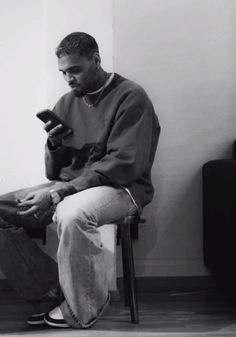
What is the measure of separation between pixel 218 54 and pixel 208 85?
17cm

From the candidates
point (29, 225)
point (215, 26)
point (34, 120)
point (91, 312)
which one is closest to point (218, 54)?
point (215, 26)

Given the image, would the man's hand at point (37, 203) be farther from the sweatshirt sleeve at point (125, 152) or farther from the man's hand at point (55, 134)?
the man's hand at point (55, 134)

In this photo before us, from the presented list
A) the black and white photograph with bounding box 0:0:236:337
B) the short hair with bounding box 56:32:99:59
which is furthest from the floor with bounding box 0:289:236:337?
the short hair with bounding box 56:32:99:59

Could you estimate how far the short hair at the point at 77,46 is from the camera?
2.39 meters

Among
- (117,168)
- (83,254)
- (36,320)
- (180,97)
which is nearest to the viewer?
(83,254)

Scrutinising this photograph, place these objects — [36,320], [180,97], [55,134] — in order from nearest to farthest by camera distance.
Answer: [36,320] < [55,134] < [180,97]

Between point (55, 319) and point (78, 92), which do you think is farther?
point (78, 92)

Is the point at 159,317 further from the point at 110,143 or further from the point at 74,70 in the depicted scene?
the point at 74,70

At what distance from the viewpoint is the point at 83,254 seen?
211cm

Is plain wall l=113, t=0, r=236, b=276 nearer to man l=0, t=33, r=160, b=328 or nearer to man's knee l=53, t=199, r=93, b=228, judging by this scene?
man l=0, t=33, r=160, b=328

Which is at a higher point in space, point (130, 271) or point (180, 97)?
point (180, 97)

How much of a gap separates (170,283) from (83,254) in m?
1.04

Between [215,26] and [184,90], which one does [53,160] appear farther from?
[215,26]

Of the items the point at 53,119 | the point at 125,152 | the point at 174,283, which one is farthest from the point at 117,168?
the point at 174,283
